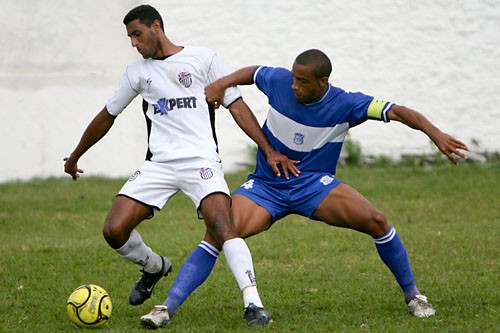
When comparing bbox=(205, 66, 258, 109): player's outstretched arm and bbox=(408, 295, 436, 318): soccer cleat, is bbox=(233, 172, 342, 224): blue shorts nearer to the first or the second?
bbox=(205, 66, 258, 109): player's outstretched arm

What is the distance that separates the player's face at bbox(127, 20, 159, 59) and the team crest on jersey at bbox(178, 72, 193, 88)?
0.28 m

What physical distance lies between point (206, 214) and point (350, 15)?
799 centimetres

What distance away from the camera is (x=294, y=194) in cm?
686

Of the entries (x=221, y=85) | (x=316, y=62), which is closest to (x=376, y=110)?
(x=316, y=62)

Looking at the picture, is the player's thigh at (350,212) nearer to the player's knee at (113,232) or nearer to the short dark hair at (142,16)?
the player's knee at (113,232)

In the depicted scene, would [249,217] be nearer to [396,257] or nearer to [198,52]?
[396,257]

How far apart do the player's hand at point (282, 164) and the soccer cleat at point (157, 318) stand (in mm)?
1302

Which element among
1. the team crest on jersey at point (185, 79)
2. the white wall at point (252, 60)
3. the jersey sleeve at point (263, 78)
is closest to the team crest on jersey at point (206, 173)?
the team crest on jersey at point (185, 79)

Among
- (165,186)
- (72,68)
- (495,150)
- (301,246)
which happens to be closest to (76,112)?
(72,68)

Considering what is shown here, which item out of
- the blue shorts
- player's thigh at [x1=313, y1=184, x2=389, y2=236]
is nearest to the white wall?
the blue shorts

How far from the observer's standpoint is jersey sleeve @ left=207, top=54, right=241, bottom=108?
7.04 m

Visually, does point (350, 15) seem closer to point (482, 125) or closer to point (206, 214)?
point (482, 125)

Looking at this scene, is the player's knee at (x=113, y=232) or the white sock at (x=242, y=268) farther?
the player's knee at (x=113, y=232)

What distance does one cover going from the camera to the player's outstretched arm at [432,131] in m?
6.25
